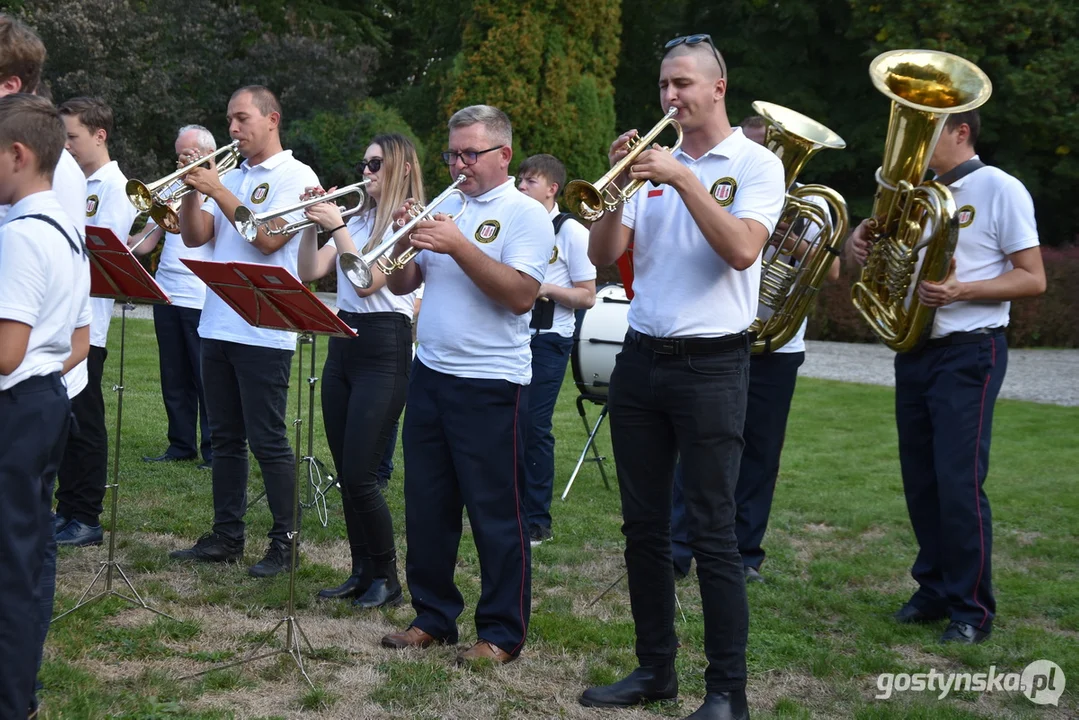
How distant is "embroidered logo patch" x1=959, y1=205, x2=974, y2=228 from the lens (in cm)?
512

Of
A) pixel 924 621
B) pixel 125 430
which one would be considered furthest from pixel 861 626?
pixel 125 430

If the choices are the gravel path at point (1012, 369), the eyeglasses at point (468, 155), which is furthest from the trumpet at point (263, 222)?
the gravel path at point (1012, 369)

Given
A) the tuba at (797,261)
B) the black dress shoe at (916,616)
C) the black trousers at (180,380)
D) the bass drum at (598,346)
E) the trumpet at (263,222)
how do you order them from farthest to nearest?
the black trousers at (180,380) → the bass drum at (598,346) → the tuba at (797,261) → the black dress shoe at (916,616) → the trumpet at (263,222)

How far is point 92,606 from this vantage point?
5.06m

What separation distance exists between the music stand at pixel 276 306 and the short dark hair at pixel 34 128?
1042 mm

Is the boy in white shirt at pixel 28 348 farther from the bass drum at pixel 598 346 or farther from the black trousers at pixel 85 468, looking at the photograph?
the bass drum at pixel 598 346

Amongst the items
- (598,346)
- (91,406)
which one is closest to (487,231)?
(91,406)

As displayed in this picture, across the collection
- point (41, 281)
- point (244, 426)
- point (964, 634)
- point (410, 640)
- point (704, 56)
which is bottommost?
point (410, 640)

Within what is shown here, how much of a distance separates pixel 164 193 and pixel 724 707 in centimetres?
352

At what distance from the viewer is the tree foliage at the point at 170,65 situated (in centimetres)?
1947

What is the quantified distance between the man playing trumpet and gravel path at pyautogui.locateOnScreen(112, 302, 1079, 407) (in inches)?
334

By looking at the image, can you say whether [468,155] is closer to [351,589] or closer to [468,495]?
[468,495]

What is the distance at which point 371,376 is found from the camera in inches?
209

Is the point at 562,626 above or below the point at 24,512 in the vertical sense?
below
